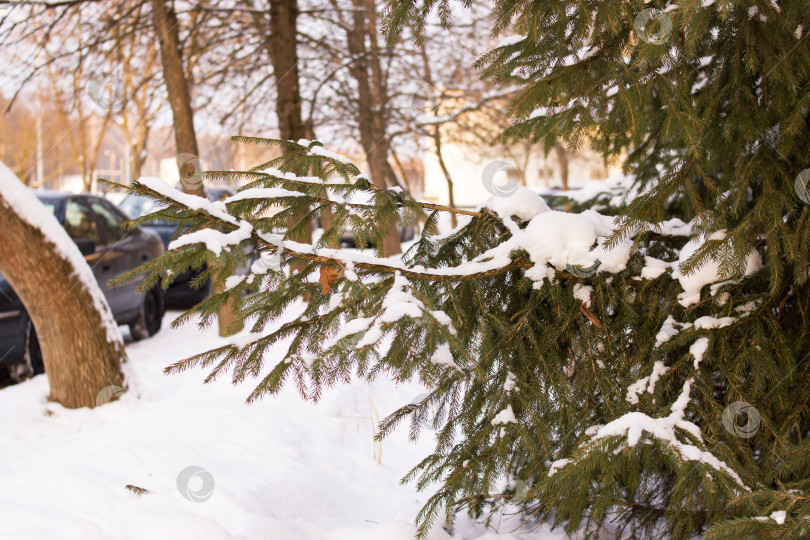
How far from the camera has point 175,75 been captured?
705 centimetres

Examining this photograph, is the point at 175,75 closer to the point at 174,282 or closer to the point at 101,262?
Result: the point at 101,262

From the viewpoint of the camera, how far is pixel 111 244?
7.86 meters

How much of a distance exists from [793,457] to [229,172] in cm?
223

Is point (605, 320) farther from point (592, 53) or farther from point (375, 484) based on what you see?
point (375, 484)

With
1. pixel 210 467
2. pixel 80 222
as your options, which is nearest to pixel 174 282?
pixel 80 222

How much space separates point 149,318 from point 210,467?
542cm

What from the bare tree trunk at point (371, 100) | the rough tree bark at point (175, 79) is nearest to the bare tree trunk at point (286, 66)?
the rough tree bark at point (175, 79)

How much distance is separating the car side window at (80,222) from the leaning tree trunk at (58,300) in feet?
8.47

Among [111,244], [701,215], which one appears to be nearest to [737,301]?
[701,215]

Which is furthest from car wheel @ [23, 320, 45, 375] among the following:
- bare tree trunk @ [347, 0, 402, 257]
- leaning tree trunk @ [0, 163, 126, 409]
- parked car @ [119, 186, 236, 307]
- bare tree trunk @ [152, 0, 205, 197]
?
bare tree trunk @ [347, 0, 402, 257]

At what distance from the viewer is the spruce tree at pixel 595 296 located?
2.08m

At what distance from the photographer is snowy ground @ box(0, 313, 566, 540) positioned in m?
2.94

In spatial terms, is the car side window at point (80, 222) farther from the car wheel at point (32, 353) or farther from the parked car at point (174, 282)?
the parked car at point (174, 282)

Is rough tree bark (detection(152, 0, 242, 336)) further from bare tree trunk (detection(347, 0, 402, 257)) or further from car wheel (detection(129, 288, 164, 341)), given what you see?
bare tree trunk (detection(347, 0, 402, 257))
